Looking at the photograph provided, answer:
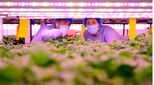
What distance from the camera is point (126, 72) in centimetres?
82

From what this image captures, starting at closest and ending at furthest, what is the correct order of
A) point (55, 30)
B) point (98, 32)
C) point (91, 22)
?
point (55, 30)
point (98, 32)
point (91, 22)

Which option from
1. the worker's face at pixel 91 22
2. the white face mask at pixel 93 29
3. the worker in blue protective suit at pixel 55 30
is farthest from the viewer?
the worker's face at pixel 91 22

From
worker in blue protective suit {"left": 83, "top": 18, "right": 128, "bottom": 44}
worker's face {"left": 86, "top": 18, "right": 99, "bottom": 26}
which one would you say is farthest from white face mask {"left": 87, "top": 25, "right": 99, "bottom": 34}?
worker's face {"left": 86, "top": 18, "right": 99, "bottom": 26}

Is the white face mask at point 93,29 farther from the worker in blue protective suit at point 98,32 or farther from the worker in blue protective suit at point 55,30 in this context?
the worker in blue protective suit at point 55,30

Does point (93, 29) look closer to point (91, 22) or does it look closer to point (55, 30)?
point (91, 22)

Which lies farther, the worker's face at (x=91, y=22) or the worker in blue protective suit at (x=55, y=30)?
the worker's face at (x=91, y=22)

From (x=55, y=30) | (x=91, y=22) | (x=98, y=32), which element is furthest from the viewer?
(x=91, y=22)

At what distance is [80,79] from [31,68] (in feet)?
0.66

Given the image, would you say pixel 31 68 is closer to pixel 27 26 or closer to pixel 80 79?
pixel 80 79

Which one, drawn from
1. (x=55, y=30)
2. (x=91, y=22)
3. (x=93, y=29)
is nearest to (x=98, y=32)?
(x=93, y=29)

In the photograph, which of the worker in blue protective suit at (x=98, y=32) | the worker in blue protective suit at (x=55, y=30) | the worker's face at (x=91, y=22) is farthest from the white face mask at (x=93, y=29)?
the worker in blue protective suit at (x=55, y=30)

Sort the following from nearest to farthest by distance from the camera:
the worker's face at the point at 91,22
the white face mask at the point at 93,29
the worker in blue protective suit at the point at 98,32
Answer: the worker in blue protective suit at the point at 98,32 < the white face mask at the point at 93,29 < the worker's face at the point at 91,22

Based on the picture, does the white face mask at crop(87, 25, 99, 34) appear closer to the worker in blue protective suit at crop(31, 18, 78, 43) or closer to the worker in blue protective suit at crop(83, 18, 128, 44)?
the worker in blue protective suit at crop(83, 18, 128, 44)

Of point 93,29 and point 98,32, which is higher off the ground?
point 93,29
